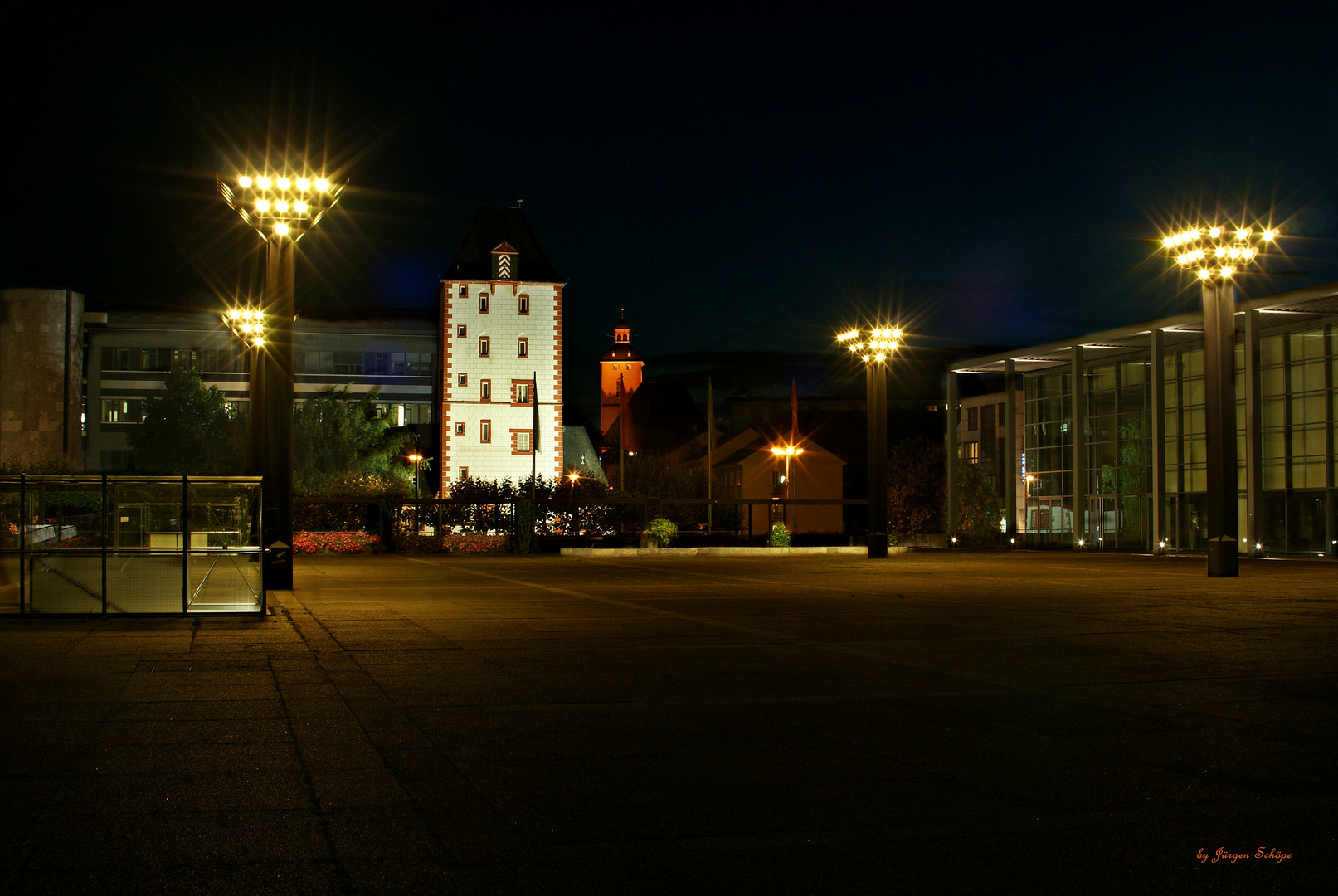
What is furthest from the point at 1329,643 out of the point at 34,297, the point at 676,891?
the point at 34,297

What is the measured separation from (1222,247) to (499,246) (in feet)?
199

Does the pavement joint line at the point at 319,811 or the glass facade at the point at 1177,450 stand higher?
the glass facade at the point at 1177,450

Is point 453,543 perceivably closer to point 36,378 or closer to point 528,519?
point 528,519

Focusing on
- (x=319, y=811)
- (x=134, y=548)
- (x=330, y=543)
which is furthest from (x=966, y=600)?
(x=330, y=543)

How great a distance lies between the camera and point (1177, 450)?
162 ft

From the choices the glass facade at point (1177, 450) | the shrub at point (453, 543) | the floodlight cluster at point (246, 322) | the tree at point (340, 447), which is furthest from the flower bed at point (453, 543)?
the glass facade at point (1177, 450)

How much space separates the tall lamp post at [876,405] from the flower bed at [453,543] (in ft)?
50.2

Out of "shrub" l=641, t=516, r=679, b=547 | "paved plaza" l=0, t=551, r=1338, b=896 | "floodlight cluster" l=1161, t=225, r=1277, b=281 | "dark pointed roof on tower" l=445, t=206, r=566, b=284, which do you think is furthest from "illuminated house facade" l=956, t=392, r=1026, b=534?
"paved plaza" l=0, t=551, r=1338, b=896

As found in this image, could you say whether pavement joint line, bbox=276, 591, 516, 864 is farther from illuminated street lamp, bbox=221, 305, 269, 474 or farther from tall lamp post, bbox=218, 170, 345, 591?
illuminated street lamp, bbox=221, 305, 269, 474

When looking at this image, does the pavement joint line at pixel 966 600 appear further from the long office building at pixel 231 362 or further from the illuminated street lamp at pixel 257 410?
the long office building at pixel 231 362

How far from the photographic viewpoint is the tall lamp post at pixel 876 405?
126ft

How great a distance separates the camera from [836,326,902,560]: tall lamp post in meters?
38.4

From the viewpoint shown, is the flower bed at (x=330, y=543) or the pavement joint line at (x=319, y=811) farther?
the flower bed at (x=330, y=543)

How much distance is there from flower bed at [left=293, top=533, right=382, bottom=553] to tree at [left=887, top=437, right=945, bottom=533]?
123ft
